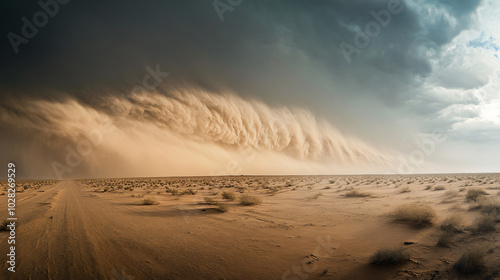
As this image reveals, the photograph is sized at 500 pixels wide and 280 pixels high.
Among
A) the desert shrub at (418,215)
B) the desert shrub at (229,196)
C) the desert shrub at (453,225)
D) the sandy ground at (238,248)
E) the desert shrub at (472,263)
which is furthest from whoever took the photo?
the desert shrub at (229,196)

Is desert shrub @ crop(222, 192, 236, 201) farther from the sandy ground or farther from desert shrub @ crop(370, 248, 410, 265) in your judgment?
desert shrub @ crop(370, 248, 410, 265)

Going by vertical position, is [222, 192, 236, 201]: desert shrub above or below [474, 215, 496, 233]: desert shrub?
above

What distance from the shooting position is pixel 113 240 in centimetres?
614

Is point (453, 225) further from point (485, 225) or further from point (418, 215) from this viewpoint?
point (418, 215)

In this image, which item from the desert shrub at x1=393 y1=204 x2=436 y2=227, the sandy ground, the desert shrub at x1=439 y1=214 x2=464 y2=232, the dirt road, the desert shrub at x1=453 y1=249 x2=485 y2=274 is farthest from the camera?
the desert shrub at x1=393 y1=204 x2=436 y2=227

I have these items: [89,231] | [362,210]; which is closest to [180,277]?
[89,231]

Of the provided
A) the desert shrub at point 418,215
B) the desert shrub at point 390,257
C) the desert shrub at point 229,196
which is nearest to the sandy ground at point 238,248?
the desert shrub at point 390,257

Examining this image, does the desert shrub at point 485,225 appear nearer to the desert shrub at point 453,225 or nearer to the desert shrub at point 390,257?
the desert shrub at point 453,225

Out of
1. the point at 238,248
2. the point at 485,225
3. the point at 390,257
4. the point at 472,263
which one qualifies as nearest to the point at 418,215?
the point at 485,225

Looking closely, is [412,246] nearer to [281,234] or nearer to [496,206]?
[281,234]

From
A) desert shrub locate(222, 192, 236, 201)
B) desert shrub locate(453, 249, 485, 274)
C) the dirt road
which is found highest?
desert shrub locate(222, 192, 236, 201)

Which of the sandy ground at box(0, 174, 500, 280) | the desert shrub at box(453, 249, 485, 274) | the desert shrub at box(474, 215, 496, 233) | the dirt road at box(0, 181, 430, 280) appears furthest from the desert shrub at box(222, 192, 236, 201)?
the desert shrub at box(453, 249, 485, 274)

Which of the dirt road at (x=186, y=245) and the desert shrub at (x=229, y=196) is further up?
the desert shrub at (x=229, y=196)

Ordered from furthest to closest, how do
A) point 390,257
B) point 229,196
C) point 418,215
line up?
point 229,196 < point 418,215 < point 390,257
